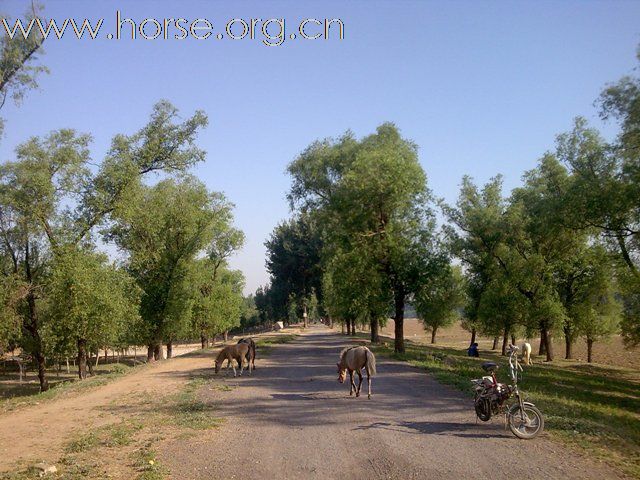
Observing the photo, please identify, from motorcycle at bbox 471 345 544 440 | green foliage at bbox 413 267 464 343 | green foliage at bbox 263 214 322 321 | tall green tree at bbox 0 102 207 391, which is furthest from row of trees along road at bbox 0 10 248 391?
green foliage at bbox 263 214 322 321

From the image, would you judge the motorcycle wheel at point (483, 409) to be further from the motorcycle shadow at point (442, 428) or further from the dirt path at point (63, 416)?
the dirt path at point (63, 416)

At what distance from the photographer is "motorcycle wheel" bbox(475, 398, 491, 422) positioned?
1041 cm

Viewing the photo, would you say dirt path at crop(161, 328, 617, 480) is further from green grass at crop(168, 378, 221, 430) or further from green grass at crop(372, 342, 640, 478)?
green grass at crop(372, 342, 640, 478)

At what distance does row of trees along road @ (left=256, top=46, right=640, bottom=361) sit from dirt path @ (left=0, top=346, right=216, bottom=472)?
13.3m

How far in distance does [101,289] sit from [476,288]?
1385 inches

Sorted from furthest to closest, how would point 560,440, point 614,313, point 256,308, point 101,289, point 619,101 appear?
point 256,308, point 614,313, point 101,289, point 619,101, point 560,440

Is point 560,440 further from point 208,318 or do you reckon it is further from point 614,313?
point 614,313

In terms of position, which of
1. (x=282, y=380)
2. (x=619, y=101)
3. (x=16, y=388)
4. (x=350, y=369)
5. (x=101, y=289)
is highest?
(x=619, y=101)

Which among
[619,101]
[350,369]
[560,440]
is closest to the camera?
[560,440]

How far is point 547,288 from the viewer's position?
3875cm

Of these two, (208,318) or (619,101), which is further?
(208,318)

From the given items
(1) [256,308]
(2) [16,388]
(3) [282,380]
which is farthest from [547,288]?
(1) [256,308]

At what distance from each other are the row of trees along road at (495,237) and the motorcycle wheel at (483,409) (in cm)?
1708

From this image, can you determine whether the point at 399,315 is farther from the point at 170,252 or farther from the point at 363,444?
the point at 363,444
